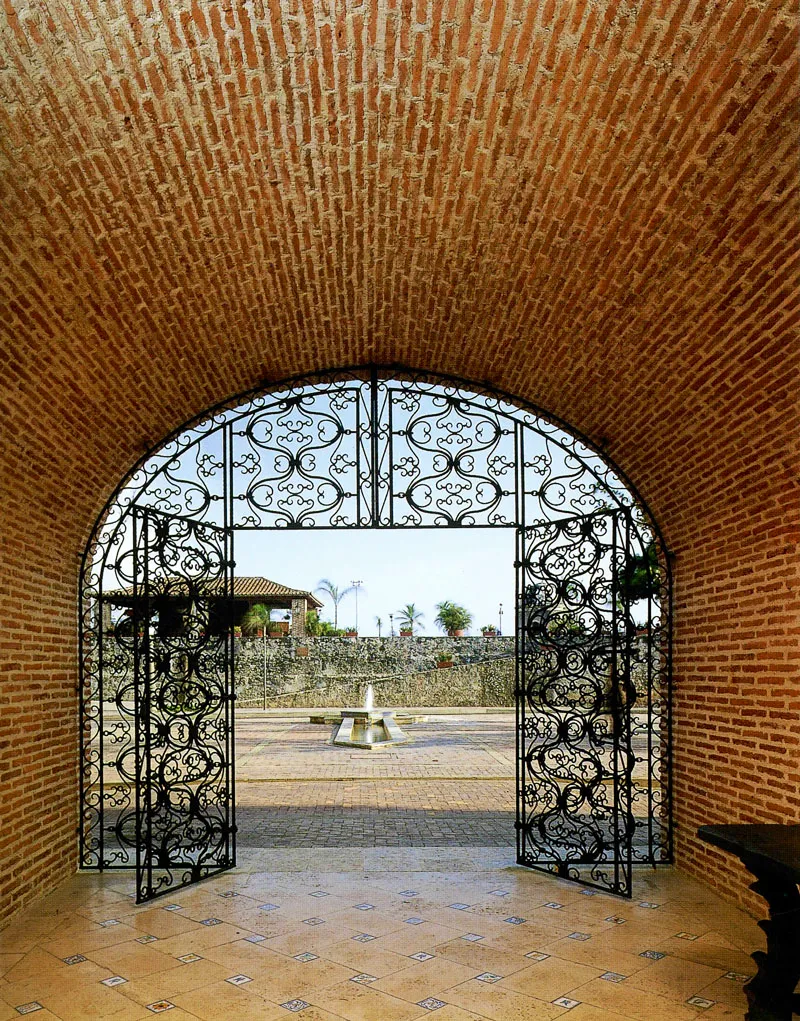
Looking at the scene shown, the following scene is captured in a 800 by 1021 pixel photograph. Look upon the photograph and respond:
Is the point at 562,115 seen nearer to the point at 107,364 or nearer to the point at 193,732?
the point at 107,364

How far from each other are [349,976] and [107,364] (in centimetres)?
414

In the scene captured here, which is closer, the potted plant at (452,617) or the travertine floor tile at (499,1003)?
the travertine floor tile at (499,1003)

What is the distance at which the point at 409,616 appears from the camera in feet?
191

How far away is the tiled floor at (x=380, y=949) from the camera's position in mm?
4719

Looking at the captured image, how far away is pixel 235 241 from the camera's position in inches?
217

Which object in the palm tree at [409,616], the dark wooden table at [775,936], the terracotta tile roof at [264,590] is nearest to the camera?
the dark wooden table at [775,936]

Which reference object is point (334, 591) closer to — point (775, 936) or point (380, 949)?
point (380, 949)

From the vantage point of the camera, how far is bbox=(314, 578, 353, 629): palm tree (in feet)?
186

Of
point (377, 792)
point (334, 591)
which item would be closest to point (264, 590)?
point (334, 591)

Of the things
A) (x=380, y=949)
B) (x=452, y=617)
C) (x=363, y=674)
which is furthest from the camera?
(x=452, y=617)

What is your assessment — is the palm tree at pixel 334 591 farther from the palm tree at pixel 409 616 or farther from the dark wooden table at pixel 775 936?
the dark wooden table at pixel 775 936

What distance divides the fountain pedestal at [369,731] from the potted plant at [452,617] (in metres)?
36.2

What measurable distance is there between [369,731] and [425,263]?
43.7 feet

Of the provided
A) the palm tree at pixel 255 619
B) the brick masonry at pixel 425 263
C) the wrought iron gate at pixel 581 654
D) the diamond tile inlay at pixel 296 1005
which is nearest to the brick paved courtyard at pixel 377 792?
the wrought iron gate at pixel 581 654
